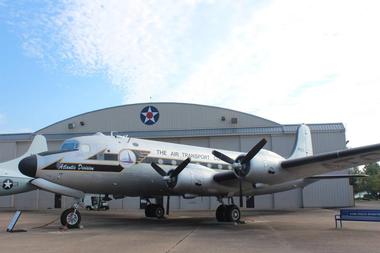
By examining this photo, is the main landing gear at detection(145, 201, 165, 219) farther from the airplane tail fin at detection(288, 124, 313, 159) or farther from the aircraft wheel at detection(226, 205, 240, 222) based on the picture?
the airplane tail fin at detection(288, 124, 313, 159)

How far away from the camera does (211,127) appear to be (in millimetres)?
32625

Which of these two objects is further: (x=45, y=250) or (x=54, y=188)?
(x=54, y=188)

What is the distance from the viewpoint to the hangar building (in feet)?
101

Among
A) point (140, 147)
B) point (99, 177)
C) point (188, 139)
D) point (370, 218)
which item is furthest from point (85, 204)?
point (188, 139)

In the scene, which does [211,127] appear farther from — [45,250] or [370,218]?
[45,250]

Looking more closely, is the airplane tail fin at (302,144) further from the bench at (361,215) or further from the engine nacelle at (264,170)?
the bench at (361,215)

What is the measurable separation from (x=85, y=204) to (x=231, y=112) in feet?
63.2

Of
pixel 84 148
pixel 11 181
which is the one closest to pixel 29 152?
pixel 11 181

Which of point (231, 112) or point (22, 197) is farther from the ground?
point (231, 112)

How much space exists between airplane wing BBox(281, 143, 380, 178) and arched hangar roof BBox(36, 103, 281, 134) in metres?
15.9

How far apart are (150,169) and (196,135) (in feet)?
50.3

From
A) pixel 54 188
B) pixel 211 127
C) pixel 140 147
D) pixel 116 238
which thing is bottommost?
pixel 116 238

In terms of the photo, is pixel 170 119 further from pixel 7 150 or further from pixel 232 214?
pixel 232 214

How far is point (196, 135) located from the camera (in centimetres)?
3197
